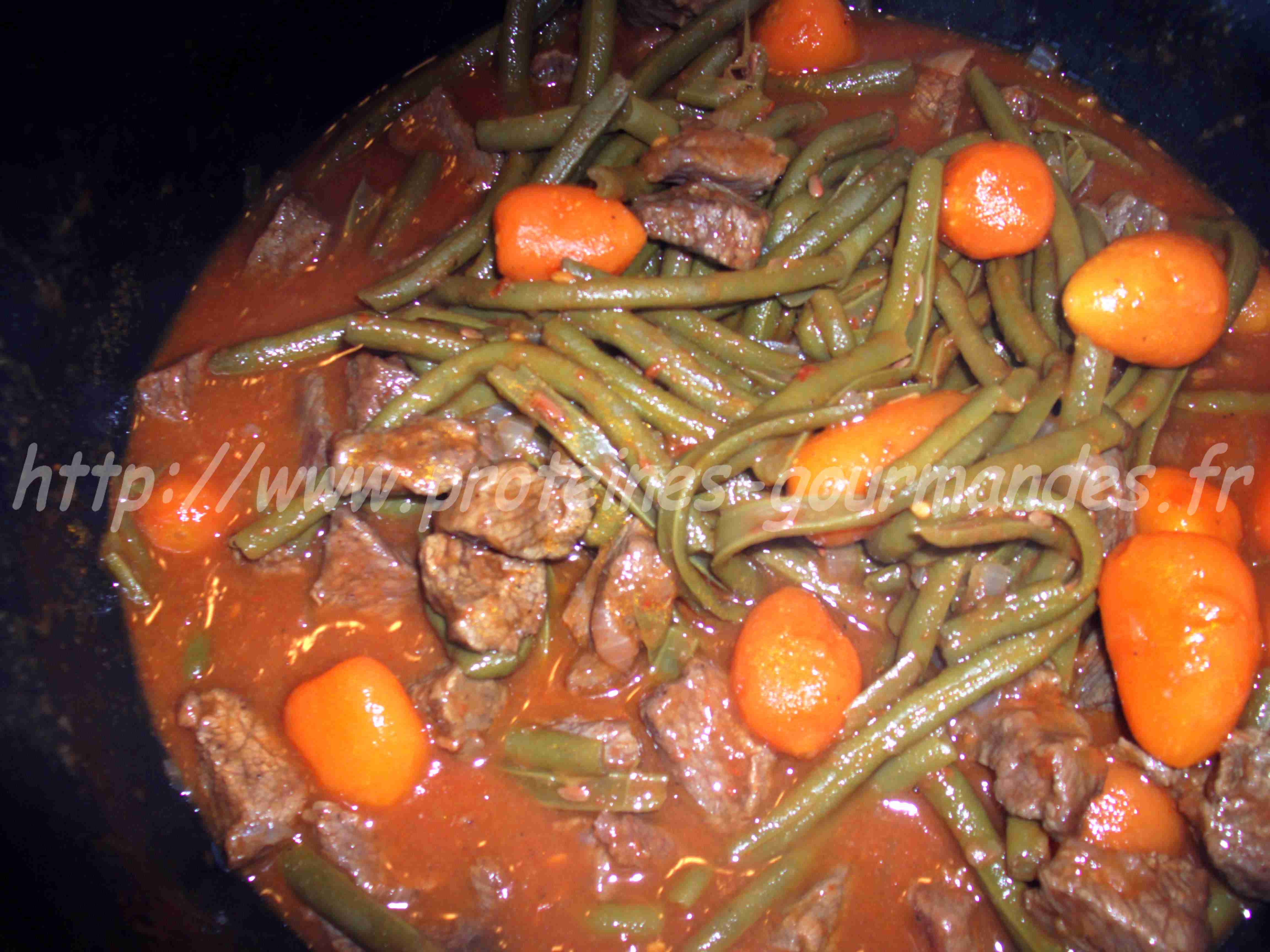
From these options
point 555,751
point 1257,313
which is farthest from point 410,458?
point 1257,313

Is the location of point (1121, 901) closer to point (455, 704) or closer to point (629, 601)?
point (629, 601)

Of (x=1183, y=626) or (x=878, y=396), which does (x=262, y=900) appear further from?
(x=1183, y=626)

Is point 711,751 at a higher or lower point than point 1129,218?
lower

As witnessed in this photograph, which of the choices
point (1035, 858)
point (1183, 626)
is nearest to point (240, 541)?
point (1035, 858)

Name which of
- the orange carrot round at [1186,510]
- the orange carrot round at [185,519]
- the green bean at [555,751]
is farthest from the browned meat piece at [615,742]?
the orange carrot round at [1186,510]

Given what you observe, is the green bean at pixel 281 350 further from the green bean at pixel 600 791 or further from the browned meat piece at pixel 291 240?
the green bean at pixel 600 791
